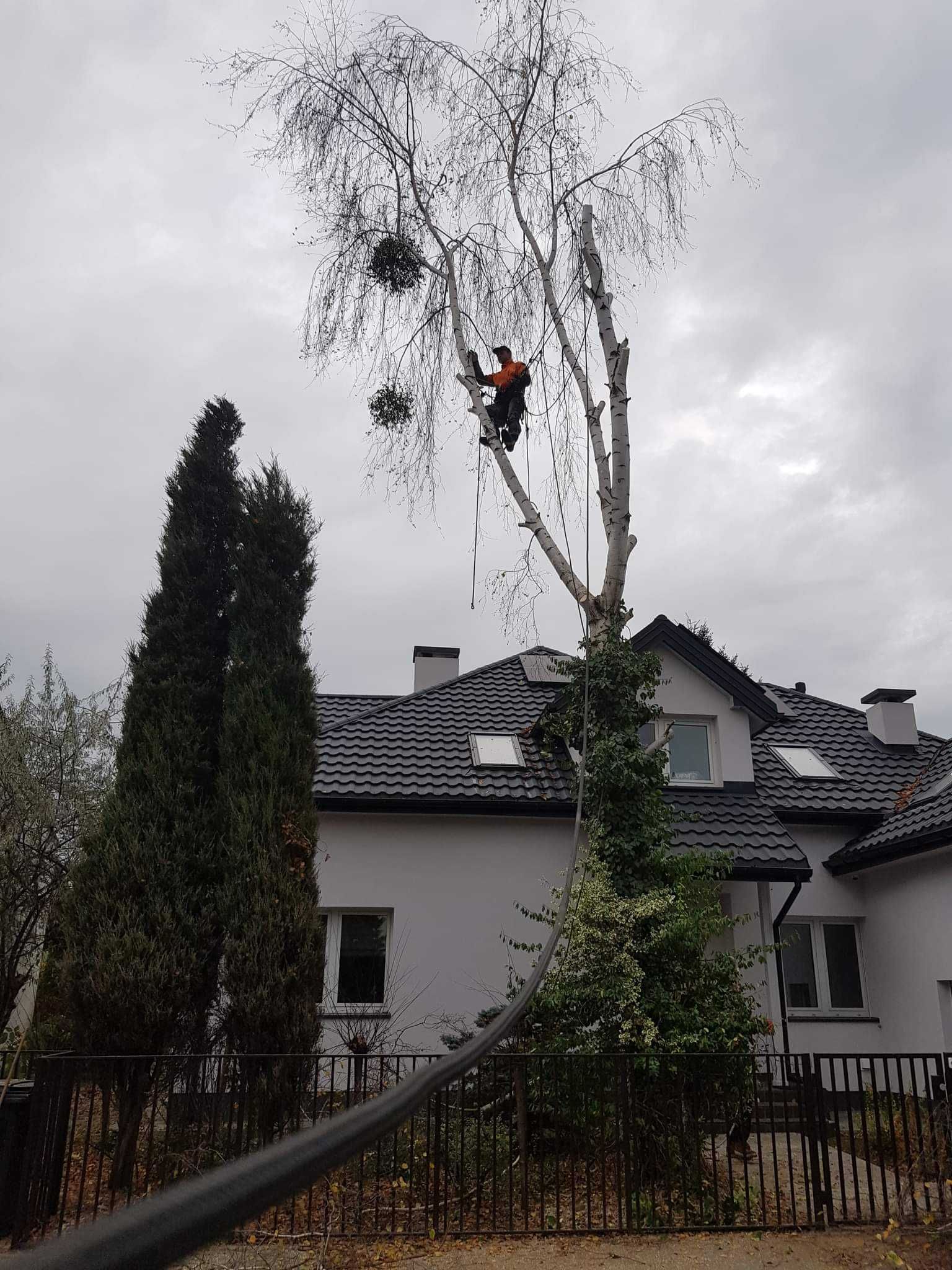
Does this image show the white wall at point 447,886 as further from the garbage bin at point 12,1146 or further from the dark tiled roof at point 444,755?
the garbage bin at point 12,1146

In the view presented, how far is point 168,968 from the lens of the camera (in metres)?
7.66

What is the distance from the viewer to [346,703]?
16953mm

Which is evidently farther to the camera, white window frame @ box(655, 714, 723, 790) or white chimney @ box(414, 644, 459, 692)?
white chimney @ box(414, 644, 459, 692)

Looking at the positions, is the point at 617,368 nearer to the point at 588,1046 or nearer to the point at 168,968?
the point at 588,1046

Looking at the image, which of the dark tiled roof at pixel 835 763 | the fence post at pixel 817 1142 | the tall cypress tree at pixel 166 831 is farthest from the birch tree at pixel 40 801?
the dark tiled roof at pixel 835 763

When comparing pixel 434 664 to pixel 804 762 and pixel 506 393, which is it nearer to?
pixel 804 762

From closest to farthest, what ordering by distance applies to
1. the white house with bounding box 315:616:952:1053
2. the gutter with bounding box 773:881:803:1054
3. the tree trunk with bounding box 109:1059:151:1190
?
the tree trunk with bounding box 109:1059:151:1190
the white house with bounding box 315:616:952:1053
the gutter with bounding box 773:881:803:1054

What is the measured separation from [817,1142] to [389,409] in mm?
7819

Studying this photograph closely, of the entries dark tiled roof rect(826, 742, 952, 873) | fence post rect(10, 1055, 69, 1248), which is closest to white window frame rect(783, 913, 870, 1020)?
dark tiled roof rect(826, 742, 952, 873)

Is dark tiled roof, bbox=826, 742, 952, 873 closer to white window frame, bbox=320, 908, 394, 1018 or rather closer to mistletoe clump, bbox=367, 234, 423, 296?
white window frame, bbox=320, 908, 394, 1018

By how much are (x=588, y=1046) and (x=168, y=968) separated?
3.57m

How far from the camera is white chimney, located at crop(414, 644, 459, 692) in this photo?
56.9 ft

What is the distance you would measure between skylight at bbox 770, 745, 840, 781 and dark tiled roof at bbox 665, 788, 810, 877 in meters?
1.78

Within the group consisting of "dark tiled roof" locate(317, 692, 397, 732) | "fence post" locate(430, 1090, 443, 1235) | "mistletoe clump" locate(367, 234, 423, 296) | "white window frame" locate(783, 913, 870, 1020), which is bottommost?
"fence post" locate(430, 1090, 443, 1235)
